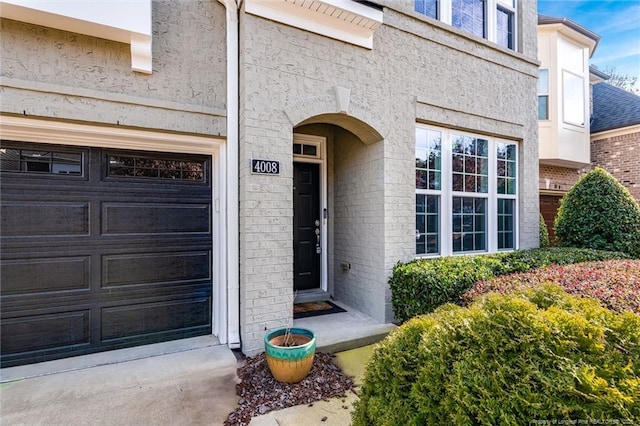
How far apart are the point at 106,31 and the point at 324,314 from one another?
4305 millimetres

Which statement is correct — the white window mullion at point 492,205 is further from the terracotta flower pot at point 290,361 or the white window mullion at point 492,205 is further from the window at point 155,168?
the window at point 155,168

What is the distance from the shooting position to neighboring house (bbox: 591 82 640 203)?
10.5 m

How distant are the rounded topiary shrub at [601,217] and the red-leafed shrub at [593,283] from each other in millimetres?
2329

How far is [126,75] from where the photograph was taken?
11.1 ft

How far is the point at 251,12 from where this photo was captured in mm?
3705

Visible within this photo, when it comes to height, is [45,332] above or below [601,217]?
below

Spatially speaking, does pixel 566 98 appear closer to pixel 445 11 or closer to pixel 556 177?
pixel 556 177

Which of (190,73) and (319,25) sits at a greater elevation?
(319,25)

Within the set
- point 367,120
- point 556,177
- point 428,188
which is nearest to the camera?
Answer: point 367,120

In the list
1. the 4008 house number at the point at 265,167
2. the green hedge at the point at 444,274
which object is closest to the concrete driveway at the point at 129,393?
the 4008 house number at the point at 265,167

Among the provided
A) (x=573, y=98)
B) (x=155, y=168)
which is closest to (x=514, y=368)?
(x=155, y=168)

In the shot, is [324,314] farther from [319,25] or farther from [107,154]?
[319,25]

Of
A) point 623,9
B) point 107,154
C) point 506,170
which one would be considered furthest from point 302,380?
point 623,9

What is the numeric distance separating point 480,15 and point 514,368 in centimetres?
641
